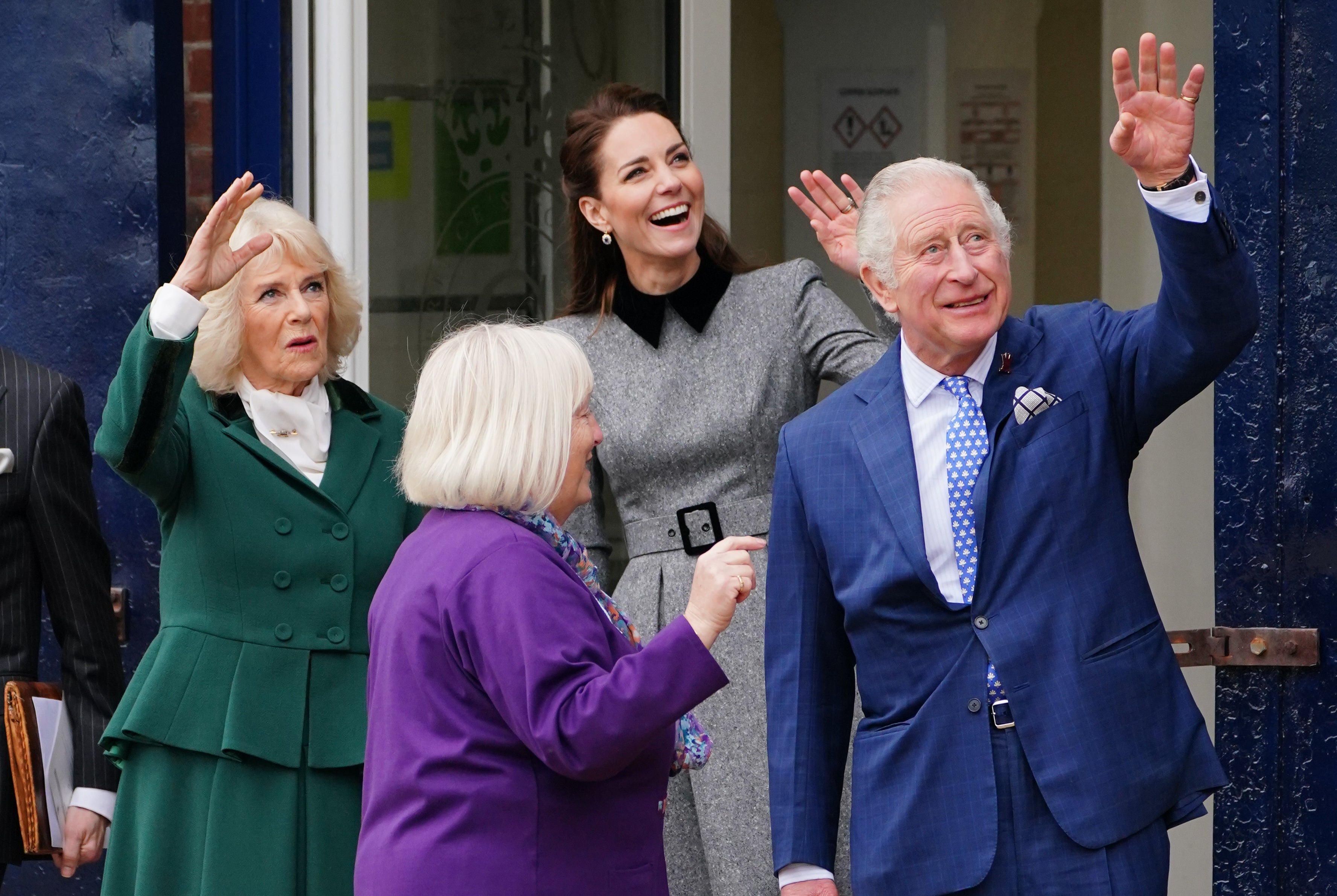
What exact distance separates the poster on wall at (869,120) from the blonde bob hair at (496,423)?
3.50 metres

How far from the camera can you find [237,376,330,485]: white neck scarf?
325 cm

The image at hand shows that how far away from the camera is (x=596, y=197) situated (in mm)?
3594

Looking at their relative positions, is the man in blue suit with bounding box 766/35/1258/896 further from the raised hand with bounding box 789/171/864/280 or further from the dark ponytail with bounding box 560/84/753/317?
the dark ponytail with bounding box 560/84/753/317

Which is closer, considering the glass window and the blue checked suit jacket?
the blue checked suit jacket

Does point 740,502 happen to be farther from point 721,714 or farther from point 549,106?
point 549,106

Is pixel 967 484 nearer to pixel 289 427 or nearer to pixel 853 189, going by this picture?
pixel 853 189

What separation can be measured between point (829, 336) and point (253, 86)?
166 cm

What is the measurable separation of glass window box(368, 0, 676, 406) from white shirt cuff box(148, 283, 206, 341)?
1470 mm

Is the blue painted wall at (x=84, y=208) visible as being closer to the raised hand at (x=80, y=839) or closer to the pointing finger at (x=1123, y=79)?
the raised hand at (x=80, y=839)

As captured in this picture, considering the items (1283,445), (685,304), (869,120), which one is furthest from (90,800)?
(869,120)

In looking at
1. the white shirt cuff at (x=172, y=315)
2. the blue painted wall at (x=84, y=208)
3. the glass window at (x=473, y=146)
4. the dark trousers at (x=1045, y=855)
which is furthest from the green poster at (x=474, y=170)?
the dark trousers at (x=1045, y=855)

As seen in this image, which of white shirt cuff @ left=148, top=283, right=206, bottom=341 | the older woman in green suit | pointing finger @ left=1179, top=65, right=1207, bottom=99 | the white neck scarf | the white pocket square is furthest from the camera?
the white neck scarf

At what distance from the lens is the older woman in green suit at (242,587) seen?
3.04m

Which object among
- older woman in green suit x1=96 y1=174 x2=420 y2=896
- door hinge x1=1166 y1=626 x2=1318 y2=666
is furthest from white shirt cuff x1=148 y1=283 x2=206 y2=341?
door hinge x1=1166 y1=626 x2=1318 y2=666
